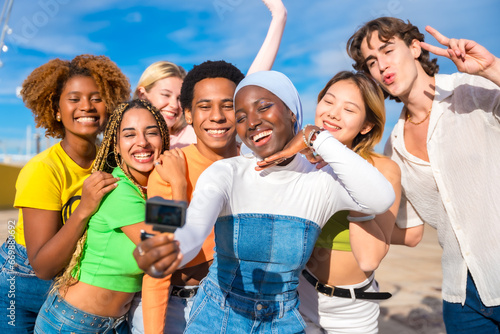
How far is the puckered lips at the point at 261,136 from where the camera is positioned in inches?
79.5

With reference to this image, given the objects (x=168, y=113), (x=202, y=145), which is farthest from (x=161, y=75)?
(x=202, y=145)

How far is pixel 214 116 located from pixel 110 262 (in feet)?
3.83

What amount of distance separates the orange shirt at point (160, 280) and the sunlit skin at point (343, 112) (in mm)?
880

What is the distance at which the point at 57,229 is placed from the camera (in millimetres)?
2787

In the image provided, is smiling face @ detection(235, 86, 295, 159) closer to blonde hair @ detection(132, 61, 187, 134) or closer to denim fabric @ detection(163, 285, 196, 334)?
denim fabric @ detection(163, 285, 196, 334)

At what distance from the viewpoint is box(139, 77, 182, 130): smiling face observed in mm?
4000

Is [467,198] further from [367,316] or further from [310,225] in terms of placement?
[310,225]

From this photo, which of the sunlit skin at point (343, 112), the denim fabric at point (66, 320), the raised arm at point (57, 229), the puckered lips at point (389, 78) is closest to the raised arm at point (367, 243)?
the sunlit skin at point (343, 112)

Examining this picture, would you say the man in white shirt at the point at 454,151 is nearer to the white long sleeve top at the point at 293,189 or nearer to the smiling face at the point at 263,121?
the white long sleeve top at the point at 293,189

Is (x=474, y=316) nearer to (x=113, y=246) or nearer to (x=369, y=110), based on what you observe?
(x=369, y=110)

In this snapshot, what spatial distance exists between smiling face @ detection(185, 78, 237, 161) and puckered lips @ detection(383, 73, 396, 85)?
1.22 meters

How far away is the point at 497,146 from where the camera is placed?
285 centimetres

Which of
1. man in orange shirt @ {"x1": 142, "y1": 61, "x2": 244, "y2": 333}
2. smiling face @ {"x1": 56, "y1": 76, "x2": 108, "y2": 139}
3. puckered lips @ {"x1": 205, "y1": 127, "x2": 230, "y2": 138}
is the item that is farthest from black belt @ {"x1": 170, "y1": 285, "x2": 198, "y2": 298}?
smiling face @ {"x1": 56, "y1": 76, "x2": 108, "y2": 139}

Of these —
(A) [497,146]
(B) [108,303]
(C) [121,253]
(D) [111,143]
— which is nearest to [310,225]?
(C) [121,253]
